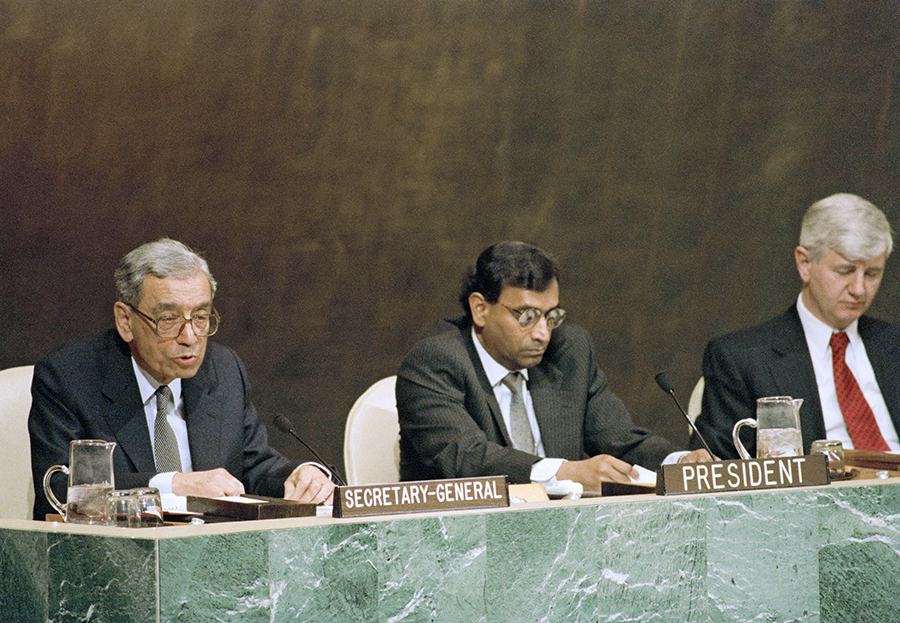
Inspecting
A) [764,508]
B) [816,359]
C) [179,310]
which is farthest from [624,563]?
[816,359]

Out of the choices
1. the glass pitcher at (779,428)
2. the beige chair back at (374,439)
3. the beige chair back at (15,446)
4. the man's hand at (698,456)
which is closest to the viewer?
the glass pitcher at (779,428)

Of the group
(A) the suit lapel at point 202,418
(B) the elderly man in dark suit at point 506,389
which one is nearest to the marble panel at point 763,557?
(B) the elderly man in dark suit at point 506,389

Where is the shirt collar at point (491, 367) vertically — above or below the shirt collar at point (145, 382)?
below

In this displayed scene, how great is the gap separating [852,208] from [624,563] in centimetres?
194

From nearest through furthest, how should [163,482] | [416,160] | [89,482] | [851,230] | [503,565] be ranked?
[503,565] → [89,482] → [163,482] → [851,230] → [416,160]

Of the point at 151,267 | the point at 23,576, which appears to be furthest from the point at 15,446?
the point at 23,576

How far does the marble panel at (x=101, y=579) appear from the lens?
59.8 inches

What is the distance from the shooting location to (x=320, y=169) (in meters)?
3.93

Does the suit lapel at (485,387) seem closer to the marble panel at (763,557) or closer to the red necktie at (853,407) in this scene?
the red necktie at (853,407)

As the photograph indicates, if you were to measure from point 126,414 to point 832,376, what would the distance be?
6.87 ft

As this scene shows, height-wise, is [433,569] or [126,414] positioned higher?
[126,414]

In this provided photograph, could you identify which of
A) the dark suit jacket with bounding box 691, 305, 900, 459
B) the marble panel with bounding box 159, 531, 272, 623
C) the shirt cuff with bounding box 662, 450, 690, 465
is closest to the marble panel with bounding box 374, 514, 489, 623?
the marble panel with bounding box 159, 531, 272, 623

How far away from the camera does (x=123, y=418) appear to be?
2.82m

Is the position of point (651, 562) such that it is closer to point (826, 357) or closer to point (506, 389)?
point (506, 389)
